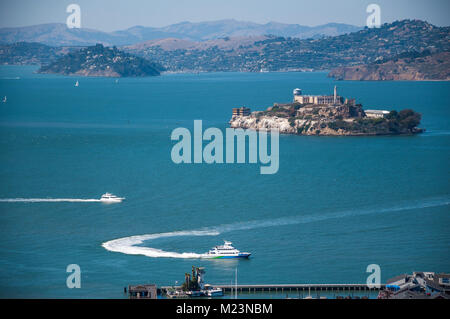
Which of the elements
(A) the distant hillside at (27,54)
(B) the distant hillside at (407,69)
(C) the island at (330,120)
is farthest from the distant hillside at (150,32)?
(C) the island at (330,120)

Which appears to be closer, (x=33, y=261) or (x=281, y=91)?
(x=33, y=261)

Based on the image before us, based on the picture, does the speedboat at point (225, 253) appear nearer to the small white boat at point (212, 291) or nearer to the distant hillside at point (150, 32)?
the small white boat at point (212, 291)

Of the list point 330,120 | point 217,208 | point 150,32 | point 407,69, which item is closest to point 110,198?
point 217,208

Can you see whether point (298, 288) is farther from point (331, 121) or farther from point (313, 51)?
point (313, 51)

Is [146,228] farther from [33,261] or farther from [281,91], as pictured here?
[281,91]

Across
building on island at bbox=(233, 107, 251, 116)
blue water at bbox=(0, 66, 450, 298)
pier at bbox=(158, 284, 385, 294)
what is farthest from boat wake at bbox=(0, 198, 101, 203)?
building on island at bbox=(233, 107, 251, 116)

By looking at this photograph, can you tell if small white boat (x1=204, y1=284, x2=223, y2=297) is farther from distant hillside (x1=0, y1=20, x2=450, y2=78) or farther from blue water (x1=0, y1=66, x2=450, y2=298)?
distant hillside (x1=0, y1=20, x2=450, y2=78)

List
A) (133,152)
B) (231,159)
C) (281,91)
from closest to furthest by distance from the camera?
(231,159), (133,152), (281,91)
